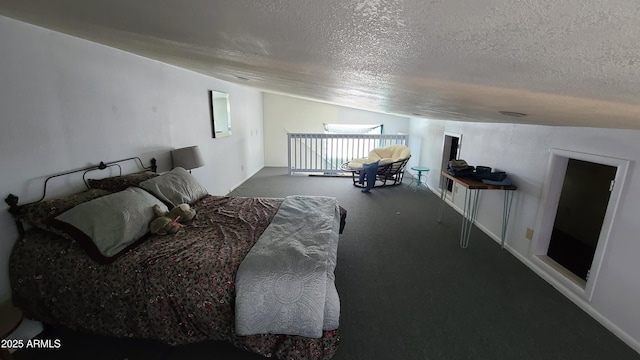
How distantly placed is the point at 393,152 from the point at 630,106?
5299mm

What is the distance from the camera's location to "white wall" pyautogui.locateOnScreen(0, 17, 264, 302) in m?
1.85

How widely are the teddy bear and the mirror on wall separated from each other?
2.43 m

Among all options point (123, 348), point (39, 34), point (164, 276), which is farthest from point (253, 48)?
point (123, 348)

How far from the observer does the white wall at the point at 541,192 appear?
2.04 metres

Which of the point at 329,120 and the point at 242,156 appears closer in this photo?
the point at 242,156

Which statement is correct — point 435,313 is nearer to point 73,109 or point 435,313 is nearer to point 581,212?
point 581,212

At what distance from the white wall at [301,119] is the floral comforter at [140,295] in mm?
6249

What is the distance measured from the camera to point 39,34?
1996 mm

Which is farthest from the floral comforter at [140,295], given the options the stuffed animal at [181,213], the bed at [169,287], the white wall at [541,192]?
the white wall at [541,192]

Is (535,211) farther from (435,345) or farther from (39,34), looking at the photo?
(39,34)

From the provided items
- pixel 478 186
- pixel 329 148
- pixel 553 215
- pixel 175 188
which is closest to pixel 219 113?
pixel 175 188

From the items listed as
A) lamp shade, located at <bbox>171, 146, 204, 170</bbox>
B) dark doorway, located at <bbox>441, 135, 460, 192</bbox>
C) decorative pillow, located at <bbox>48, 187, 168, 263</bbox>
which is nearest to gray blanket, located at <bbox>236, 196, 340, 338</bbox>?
decorative pillow, located at <bbox>48, 187, 168, 263</bbox>

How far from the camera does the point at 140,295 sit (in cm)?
176

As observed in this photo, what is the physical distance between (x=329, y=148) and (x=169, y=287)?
243 inches
